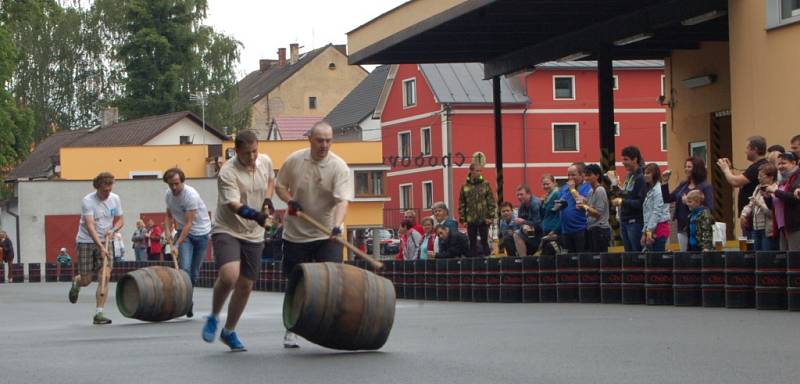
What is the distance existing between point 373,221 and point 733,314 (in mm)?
66388

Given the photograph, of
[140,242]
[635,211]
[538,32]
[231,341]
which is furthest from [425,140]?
[231,341]

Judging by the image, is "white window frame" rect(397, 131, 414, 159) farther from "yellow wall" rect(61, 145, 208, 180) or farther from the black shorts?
the black shorts

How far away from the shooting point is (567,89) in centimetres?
7931

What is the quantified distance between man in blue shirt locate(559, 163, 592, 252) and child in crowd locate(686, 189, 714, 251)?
2275 millimetres

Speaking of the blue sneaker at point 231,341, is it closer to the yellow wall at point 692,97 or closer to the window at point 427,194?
the yellow wall at point 692,97

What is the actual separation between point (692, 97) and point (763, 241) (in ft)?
50.9

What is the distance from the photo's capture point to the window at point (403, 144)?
8261 cm

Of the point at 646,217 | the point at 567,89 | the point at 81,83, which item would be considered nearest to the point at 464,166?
the point at 567,89

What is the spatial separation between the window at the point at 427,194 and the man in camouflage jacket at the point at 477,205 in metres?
53.9

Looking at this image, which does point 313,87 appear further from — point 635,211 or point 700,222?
point 700,222

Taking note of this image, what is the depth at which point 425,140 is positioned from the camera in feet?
265

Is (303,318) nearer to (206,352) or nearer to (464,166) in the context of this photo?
(206,352)

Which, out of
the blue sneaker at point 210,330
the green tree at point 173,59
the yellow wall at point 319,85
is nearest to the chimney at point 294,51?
the yellow wall at point 319,85

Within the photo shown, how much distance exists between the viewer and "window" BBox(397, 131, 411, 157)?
82606mm
